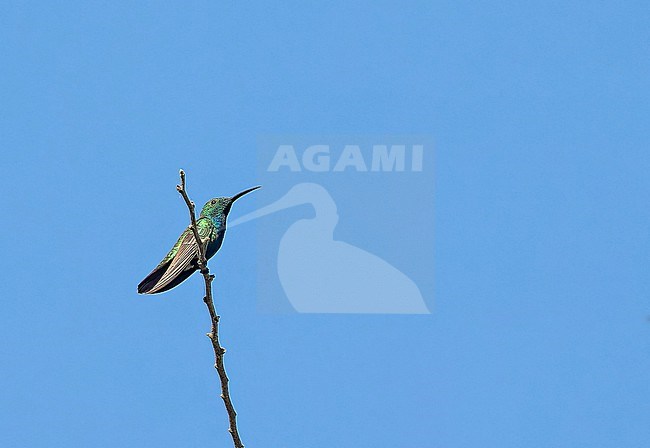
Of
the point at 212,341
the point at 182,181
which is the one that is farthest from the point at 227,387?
the point at 182,181

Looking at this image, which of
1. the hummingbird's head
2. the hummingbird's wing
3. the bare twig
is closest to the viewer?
the bare twig

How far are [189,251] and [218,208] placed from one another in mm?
477

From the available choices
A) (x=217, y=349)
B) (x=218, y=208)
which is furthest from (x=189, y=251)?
(x=217, y=349)

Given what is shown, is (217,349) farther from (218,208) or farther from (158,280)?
(218,208)

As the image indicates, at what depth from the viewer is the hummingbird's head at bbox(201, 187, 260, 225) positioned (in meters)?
3.62

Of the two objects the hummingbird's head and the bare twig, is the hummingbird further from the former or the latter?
the bare twig

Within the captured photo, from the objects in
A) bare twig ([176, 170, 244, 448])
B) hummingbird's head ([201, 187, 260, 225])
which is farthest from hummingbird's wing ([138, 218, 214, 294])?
bare twig ([176, 170, 244, 448])

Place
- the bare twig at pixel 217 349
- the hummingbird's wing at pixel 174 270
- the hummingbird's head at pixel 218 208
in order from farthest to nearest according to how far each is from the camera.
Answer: the hummingbird's head at pixel 218 208
the hummingbird's wing at pixel 174 270
the bare twig at pixel 217 349

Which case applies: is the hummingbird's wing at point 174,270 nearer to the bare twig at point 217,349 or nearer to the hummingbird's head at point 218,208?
the hummingbird's head at point 218,208

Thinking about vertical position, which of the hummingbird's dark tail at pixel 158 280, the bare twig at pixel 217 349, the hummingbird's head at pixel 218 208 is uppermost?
the hummingbird's head at pixel 218 208

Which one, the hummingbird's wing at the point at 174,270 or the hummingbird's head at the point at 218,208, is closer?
the hummingbird's wing at the point at 174,270

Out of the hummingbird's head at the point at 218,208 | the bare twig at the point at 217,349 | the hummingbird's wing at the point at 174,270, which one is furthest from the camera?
the hummingbird's head at the point at 218,208

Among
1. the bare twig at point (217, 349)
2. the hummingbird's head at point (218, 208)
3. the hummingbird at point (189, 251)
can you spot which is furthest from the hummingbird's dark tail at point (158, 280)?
the bare twig at point (217, 349)

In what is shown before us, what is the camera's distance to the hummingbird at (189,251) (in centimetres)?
319
